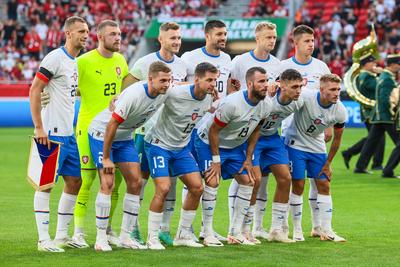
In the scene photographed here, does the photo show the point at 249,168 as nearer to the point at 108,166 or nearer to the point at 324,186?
the point at 324,186

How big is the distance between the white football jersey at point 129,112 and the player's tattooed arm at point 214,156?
0.72 m

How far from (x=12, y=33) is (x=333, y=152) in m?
30.6

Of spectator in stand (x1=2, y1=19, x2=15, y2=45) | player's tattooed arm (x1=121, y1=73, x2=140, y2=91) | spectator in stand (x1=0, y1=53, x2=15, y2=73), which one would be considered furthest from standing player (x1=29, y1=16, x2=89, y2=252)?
spectator in stand (x1=2, y1=19, x2=15, y2=45)

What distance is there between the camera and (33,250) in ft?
34.5

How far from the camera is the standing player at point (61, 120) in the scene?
34.2 ft

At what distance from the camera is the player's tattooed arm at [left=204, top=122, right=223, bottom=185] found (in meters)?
11.0

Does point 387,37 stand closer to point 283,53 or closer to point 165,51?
point 283,53

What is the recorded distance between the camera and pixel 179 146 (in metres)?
10.9

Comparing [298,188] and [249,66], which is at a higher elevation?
[249,66]

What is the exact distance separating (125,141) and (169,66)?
1236 millimetres

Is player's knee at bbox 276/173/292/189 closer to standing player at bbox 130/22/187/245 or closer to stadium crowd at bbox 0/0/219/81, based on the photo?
standing player at bbox 130/22/187/245

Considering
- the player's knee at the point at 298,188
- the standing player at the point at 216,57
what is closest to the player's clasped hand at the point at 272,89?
the standing player at the point at 216,57

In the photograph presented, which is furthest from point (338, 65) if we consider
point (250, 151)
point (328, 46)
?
point (250, 151)

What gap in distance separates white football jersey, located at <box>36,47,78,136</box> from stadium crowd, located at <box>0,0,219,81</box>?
28.6 m
